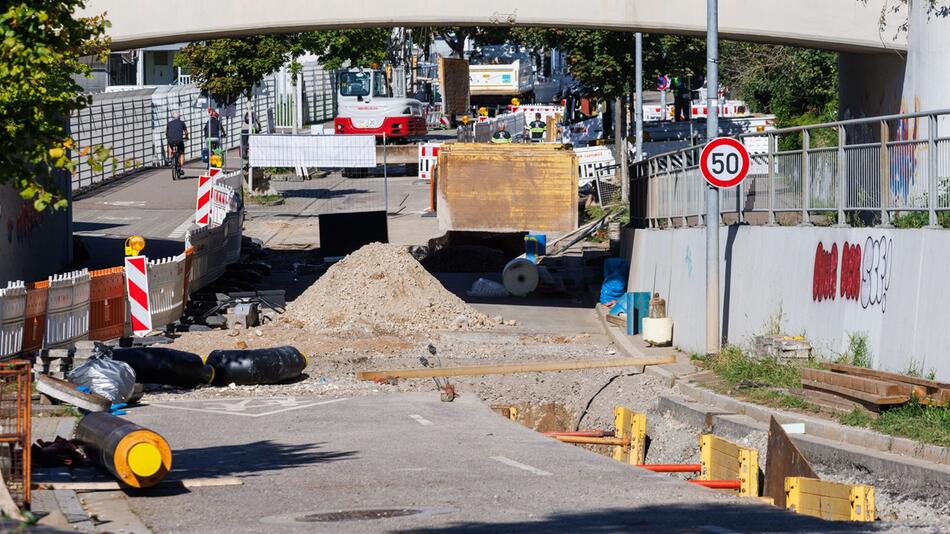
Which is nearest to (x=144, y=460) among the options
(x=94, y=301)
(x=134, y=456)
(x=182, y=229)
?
(x=134, y=456)

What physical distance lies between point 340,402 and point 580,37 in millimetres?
34134

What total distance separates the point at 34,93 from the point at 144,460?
2.97m

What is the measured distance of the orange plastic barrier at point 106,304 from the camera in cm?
2114

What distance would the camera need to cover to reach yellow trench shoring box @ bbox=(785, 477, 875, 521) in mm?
10320

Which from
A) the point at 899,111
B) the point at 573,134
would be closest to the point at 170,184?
the point at 573,134

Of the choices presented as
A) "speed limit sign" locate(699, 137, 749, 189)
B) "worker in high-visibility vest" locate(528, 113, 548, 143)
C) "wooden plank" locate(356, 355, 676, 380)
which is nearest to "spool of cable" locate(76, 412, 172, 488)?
"wooden plank" locate(356, 355, 676, 380)

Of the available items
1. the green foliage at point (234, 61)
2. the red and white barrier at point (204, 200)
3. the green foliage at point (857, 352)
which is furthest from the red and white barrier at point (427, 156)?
the green foliage at point (857, 352)

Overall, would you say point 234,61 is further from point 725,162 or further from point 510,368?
point 725,162

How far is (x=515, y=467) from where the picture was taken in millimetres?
12016

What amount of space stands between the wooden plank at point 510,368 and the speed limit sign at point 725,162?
2.67 m

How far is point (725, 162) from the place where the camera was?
738 inches

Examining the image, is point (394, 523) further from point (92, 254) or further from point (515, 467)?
point (92, 254)

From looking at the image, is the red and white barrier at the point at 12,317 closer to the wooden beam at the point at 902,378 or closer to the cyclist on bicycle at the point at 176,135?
the wooden beam at the point at 902,378

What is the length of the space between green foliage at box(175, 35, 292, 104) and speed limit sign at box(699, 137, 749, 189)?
32.3 meters
